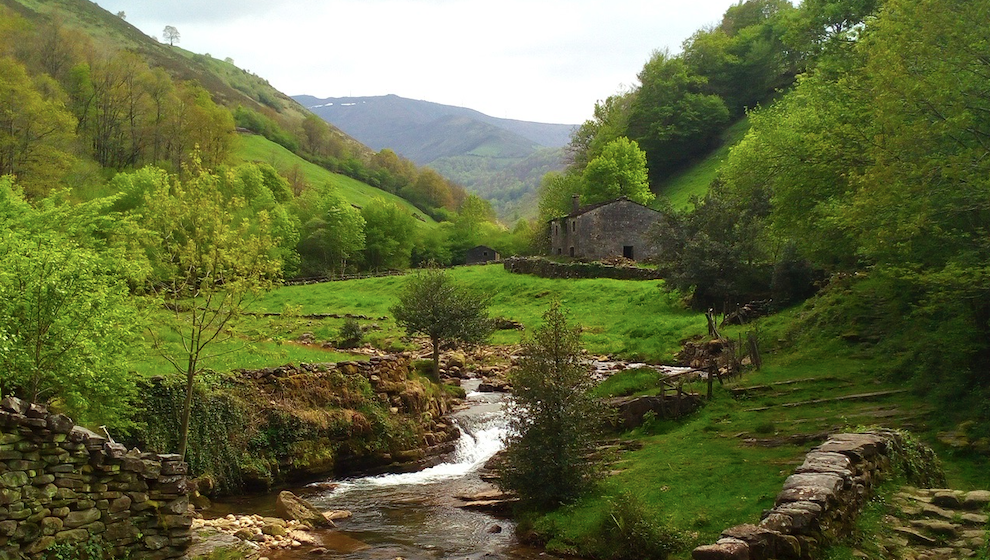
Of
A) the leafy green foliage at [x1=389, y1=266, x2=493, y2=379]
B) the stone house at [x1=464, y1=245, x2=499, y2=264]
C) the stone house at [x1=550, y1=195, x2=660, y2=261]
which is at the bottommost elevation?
the leafy green foliage at [x1=389, y1=266, x2=493, y2=379]

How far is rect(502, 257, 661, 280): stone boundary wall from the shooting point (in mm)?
56969

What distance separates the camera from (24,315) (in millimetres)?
14438

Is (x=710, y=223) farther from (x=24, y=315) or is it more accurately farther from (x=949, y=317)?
(x=24, y=315)

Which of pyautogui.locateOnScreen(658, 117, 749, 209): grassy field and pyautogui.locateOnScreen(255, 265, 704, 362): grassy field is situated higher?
pyautogui.locateOnScreen(658, 117, 749, 209): grassy field

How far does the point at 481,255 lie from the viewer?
108875 mm

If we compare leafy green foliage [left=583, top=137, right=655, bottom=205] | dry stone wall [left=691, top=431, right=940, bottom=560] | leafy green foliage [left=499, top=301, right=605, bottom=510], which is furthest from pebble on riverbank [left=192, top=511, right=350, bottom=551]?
leafy green foliage [left=583, top=137, right=655, bottom=205]

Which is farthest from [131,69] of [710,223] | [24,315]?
[24,315]

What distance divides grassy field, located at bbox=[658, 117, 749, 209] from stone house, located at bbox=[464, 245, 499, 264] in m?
27.8

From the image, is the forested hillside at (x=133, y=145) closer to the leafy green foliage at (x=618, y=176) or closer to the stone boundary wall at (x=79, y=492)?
the leafy green foliage at (x=618, y=176)

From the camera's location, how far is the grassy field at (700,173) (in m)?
85.9

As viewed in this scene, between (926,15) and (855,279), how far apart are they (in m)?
16.0

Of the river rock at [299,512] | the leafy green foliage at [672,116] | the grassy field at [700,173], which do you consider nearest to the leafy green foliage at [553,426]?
the river rock at [299,512]

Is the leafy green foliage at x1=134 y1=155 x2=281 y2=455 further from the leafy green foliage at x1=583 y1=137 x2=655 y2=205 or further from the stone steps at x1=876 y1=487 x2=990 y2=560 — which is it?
the leafy green foliage at x1=583 y1=137 x2=655 y2=205

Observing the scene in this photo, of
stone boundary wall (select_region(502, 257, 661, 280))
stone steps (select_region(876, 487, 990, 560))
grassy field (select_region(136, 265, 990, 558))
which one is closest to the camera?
stone steps (select_region(876, 487, 990, 560))
